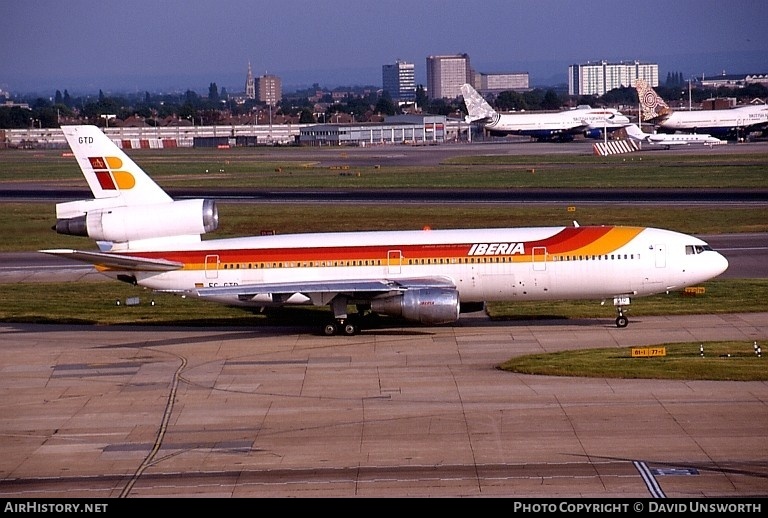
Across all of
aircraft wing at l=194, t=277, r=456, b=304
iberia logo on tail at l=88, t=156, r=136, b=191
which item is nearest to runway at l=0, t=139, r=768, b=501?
aircraft wing at l=194, t=277, r=456, b=304

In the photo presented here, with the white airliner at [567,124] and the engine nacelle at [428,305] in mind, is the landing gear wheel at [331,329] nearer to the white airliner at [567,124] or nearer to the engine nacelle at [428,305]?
the engine nacelle at [428,305]

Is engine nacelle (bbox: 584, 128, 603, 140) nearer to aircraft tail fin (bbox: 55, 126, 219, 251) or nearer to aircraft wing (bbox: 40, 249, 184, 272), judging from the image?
aircraft tail fin (bbox: 55, 126, 219, 251)

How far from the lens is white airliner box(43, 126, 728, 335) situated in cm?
4366

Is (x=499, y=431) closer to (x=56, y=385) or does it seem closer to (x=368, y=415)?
(x=368, y=415)

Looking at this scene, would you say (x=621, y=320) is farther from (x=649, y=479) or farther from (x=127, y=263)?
(x=127, y=263)

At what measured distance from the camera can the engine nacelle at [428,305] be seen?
→ 41.7 meters

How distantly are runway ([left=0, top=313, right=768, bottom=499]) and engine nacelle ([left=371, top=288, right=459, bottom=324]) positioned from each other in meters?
1.13

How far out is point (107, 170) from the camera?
45.1 meters

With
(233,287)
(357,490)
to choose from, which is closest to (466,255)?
(233,287)

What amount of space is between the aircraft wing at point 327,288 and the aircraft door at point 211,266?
0.97m

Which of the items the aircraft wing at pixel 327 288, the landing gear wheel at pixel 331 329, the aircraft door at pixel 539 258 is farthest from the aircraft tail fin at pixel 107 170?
the aircraft door at pixel 539 258

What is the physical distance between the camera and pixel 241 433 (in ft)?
98.3

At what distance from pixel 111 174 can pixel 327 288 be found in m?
10.6
